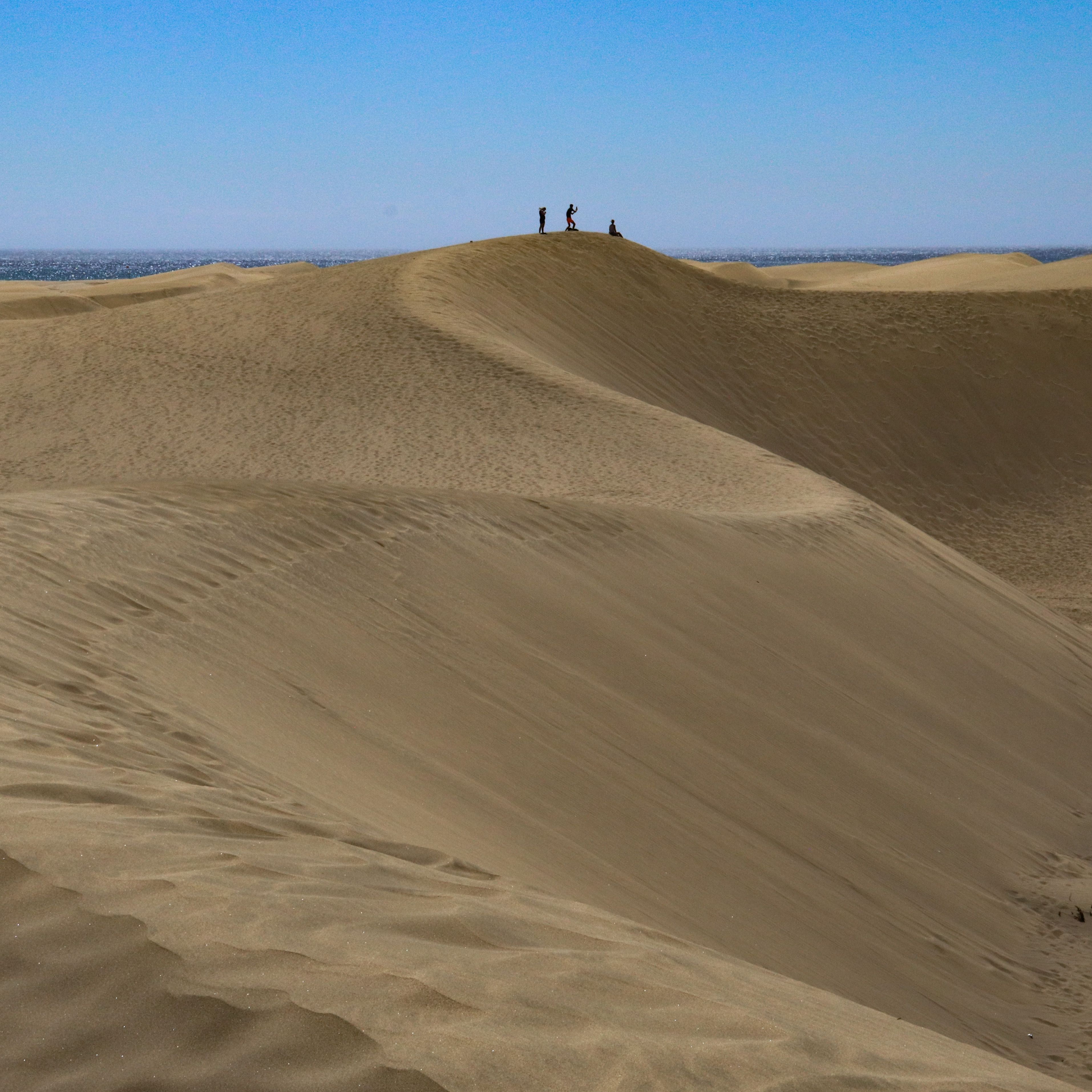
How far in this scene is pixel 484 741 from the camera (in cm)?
610

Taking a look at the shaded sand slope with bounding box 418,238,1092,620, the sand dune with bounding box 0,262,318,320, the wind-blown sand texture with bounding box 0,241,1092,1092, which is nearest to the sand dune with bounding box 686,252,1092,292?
the shaded sand slope with bounding box 418,238,1092,620

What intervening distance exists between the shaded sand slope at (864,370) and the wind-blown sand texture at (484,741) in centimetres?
155

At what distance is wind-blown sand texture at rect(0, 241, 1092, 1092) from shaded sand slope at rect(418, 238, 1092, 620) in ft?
5.08

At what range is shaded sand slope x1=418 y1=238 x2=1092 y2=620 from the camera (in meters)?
20.8

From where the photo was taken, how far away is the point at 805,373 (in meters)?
24.2

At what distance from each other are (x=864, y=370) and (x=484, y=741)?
2043cm

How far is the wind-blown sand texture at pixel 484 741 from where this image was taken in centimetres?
217

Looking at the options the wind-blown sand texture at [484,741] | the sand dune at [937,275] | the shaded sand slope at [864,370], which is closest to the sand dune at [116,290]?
the shaded sand slope at [864,370]

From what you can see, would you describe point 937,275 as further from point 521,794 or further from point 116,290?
point 521,794

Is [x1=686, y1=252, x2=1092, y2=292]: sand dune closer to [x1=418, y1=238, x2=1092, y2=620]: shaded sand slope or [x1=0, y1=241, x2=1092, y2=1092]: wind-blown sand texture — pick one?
[x1=418, y1=238, x2=1092, y2=620]: shaded sand slope

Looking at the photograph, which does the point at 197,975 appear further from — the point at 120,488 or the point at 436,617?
the point at 120,488

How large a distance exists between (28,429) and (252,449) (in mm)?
3114

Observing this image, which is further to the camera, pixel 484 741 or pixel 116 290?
pixel 116 290

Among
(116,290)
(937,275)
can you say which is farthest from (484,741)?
(116,290)
